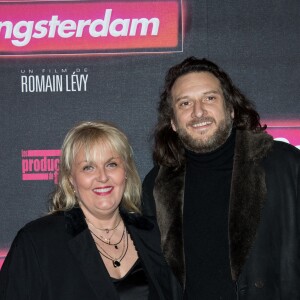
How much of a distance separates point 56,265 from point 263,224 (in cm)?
91

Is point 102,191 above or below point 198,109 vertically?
below

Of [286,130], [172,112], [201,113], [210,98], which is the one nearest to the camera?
[201,113]

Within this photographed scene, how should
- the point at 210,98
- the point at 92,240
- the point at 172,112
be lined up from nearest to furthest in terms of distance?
the point at 92,240 → the point at 210,98 → the point at 172,112

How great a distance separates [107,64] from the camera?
3.39 metres

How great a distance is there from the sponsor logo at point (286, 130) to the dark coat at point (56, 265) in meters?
1.31

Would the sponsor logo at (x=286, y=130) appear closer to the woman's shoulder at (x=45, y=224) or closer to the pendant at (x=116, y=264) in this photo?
the pendant at (x=116, y=264)

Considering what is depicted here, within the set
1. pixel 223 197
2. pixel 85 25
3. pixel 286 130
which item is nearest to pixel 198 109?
pixel 223 197

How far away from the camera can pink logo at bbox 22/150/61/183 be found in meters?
3.36

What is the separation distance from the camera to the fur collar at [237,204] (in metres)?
2.50

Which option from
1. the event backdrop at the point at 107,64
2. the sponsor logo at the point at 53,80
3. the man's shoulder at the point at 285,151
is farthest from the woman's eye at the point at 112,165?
the sponsor logo at the point at 53,80

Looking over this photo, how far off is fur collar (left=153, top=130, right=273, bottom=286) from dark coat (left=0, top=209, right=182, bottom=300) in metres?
0.26

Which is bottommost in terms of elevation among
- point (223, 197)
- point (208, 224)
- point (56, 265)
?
point (56, 265)

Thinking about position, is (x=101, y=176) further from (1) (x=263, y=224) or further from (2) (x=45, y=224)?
→ (1) (x=263, y=224)

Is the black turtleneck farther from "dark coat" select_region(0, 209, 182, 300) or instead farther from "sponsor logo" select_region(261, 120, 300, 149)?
"sponsor logo" select_region(261, 120, 300, 149)
